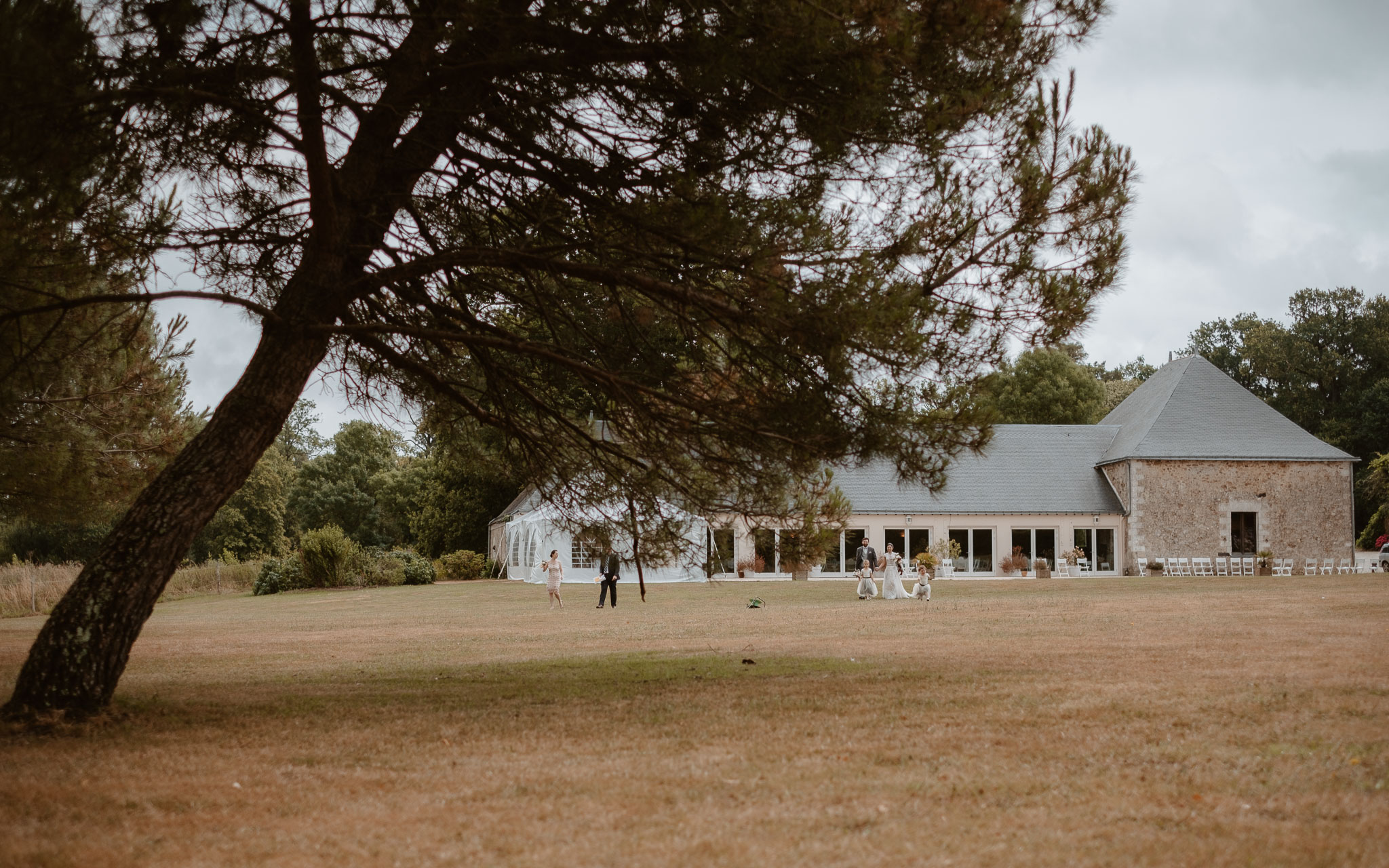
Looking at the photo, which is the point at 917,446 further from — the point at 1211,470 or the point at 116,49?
the point at 1211,470

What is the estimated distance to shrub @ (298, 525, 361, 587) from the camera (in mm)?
36156

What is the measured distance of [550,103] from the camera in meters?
7.72

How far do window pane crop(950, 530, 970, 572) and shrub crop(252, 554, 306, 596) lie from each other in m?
21.8

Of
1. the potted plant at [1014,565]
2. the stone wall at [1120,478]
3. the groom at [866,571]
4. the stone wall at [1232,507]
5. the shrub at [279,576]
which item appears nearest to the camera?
the groom at [866,571]

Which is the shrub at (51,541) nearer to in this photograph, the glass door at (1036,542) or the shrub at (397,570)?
the shrub at (397,570)

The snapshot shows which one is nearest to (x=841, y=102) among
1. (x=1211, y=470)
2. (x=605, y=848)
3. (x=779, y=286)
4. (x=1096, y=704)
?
(x=779, y=286)

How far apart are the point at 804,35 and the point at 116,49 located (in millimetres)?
4393

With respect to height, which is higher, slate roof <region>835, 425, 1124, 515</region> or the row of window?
slate roof <region>835, 425, 1124, 515</region>

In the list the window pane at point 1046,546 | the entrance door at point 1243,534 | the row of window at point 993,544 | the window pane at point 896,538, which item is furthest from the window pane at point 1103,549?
the window pane at point 896,538

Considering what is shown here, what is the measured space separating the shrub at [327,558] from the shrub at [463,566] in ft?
21.0

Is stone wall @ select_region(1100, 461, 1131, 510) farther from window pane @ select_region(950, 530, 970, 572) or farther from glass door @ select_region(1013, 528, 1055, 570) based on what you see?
window pane @ select_region(950, 530, 970, 572)

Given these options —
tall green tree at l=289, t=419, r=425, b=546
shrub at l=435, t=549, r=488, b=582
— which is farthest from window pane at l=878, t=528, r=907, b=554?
tall green tree at l=289, t=419, r=425, b=546

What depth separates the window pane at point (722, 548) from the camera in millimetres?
9781

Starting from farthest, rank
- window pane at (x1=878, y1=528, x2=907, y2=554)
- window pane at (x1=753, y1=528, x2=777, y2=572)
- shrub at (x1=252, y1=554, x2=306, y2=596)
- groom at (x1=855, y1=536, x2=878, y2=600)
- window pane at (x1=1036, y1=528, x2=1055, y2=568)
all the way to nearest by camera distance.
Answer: window pane at (x1=1036, y1=528, x2=1055, y2=568) → window pane at (x1=878, y1=528, x2=907, y2=554) → shrub at (x1=252, y1=554, x2=306, y2=596) → groom at (x1=855, y1=536, x2=878, y2=600) → window pane at (x1=753, y1=528, x2=777, y2=572)
